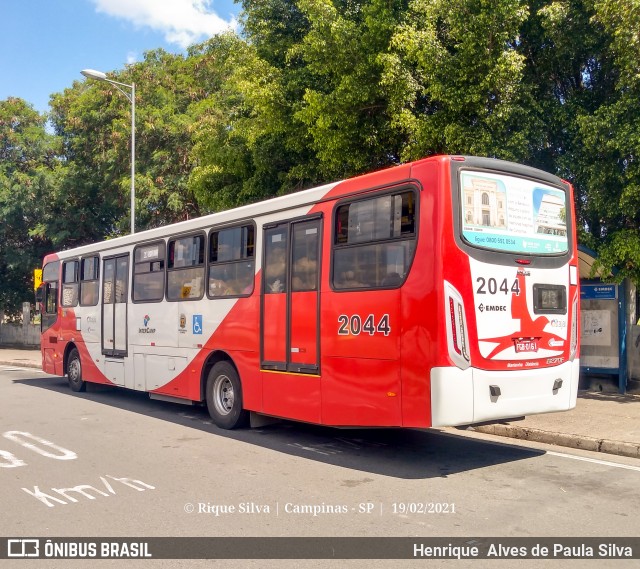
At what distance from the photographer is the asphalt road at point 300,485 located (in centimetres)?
558

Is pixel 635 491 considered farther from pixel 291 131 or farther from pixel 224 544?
pixel 291 131

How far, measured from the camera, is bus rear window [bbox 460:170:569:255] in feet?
23.9

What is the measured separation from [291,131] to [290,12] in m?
3.28

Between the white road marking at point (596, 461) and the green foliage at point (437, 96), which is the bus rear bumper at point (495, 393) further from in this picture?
the green foliage at point (437, 96)

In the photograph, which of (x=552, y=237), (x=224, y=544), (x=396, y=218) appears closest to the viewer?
(x=224, y=544)

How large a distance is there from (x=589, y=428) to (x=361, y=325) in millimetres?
4158

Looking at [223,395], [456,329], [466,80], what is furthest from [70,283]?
[456,329]

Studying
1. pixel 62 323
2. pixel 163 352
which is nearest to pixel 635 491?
pixel 163 352

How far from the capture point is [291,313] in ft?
28.7

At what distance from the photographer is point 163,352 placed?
38.5 ft

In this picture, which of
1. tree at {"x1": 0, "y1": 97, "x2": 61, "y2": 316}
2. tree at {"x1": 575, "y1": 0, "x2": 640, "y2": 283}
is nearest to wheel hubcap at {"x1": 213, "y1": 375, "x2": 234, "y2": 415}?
tree at {"x1": 575, "y1": 0, "x2": 640, "y2": 283}

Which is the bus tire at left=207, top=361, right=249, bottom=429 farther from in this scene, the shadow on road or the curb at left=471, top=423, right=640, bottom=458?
the curb at left=471, top=423, right=640, bottom=458

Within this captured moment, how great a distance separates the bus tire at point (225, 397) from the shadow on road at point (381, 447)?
17 centimetres

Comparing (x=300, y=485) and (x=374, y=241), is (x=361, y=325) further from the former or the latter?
(x=300, y=485)
